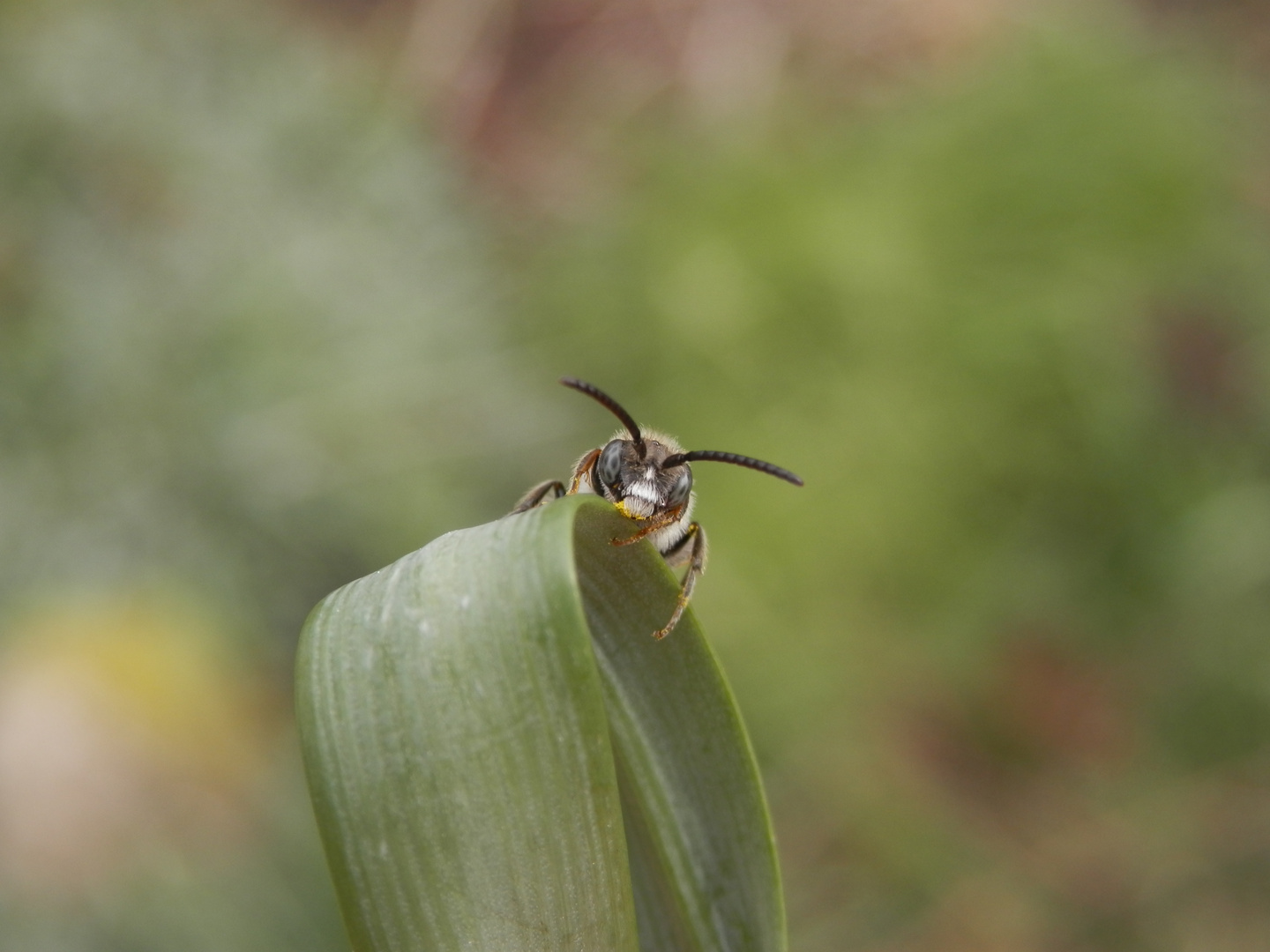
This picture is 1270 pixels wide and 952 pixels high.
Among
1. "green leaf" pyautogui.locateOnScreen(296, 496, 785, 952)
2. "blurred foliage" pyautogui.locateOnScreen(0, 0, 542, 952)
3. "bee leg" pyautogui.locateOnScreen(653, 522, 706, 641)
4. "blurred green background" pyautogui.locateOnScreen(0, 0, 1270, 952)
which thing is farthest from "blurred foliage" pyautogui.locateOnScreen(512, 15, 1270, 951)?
"green leaf" pyautogui.locateOnScreen(296, 496, 785, 952)

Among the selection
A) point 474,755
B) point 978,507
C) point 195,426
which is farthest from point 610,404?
point 978,507

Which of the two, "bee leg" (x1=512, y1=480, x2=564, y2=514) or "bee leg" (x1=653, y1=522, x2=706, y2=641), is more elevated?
"bee leg" (x1=512, y1=480, x2=564, y2=514)

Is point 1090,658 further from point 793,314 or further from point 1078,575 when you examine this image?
point 793,314

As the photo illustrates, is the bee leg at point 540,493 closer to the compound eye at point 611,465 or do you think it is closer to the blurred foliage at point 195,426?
the compound eye at point 611,465

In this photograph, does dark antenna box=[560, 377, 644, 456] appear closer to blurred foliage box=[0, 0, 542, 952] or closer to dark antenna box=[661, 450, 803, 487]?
dark antenna box=[661, 450, 803, 487]

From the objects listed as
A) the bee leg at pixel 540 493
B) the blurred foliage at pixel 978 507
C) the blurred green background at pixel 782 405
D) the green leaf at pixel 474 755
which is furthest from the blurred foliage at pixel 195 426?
the green leaf at pixel 474 755

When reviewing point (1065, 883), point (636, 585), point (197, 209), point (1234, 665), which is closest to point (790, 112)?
point (197, 209)
